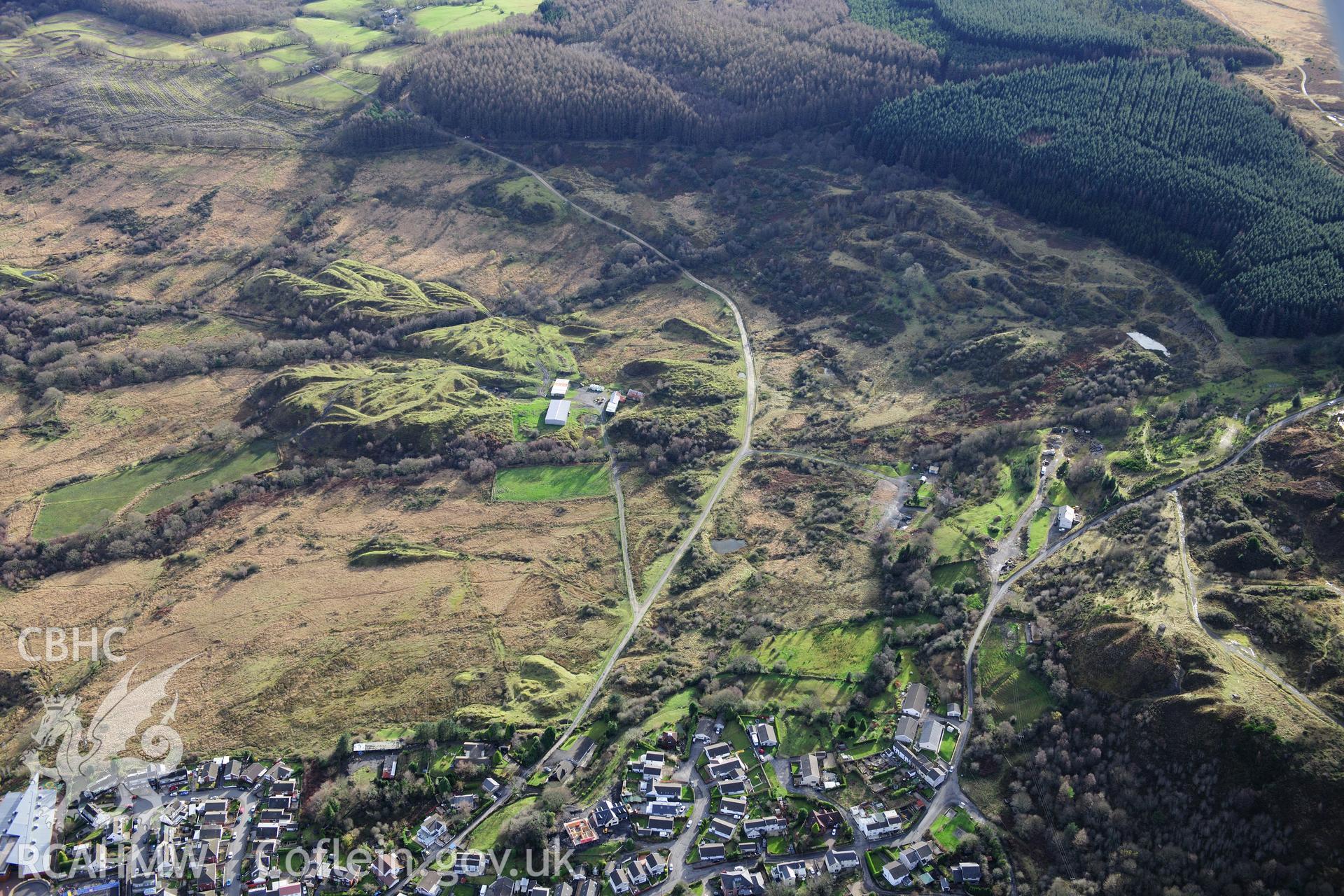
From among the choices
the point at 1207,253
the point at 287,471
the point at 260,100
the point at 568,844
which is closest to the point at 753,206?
the point at 1207,253

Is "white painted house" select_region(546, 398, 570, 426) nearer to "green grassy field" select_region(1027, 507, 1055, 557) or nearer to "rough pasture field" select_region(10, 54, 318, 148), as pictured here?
A: "green grassy field" select_region(1027, 507, 1055, 557)

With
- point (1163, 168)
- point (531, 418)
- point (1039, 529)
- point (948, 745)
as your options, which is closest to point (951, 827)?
point (948, 745)

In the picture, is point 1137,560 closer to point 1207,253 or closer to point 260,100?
point 1207,253

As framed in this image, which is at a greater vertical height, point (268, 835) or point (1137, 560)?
point (1137, 560)

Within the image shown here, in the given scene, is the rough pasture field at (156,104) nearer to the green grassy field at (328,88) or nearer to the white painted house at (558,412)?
the green grassy field at (328,88)

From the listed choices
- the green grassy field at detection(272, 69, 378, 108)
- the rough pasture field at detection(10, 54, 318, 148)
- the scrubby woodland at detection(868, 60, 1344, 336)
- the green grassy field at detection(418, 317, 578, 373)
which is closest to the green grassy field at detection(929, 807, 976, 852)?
the scrubby woodland at detection(868, 60, 1344, 336)

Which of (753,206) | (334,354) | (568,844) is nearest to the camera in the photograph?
(568,844)

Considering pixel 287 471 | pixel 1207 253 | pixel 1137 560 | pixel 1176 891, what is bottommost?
pixel 287 471
